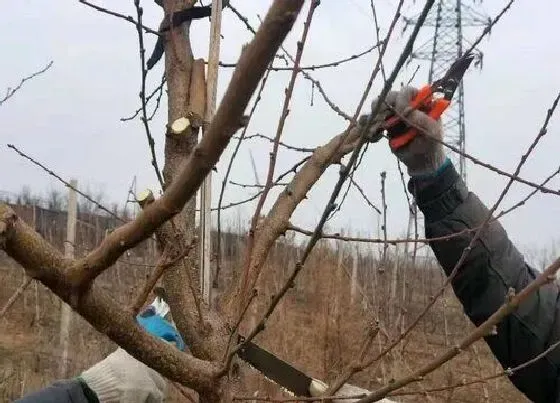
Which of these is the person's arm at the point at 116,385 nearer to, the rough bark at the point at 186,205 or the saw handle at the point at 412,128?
the rough bark at the point at 186,205

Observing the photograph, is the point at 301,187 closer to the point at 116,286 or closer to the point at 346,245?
the point at 116,286

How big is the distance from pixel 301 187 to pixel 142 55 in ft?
1.87

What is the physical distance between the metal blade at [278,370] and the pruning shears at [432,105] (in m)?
0.58

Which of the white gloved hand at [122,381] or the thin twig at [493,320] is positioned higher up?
the thin twig at [493,320]

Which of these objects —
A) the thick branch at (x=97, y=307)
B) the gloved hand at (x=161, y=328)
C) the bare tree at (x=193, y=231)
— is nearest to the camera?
the bare tree at (x=193, y=231)

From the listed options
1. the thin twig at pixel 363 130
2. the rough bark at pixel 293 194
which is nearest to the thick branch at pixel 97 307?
the thin twig at pixel 363 130

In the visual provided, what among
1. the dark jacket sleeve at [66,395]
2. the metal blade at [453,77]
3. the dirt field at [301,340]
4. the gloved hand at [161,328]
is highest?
the metal blade at [453,77]

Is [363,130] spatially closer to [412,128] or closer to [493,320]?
[493,320]

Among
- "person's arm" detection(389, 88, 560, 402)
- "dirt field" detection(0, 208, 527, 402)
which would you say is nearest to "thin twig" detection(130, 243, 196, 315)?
"person's arm" detection(389, 88, 560, 402)

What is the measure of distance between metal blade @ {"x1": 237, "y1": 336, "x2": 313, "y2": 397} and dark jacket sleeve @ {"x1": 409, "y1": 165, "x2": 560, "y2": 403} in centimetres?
45

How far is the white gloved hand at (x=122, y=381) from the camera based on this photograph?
1.69m

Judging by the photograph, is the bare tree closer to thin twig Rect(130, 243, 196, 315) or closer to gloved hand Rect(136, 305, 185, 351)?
thin twig Rect(130, 243, 196, 315)

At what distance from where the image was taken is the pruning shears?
4.97 feet

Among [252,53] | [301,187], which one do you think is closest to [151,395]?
[301,187]
